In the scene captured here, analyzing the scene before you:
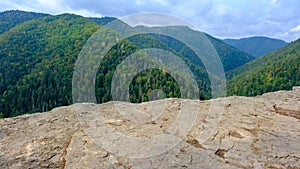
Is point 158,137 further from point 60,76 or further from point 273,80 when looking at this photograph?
point 273,80

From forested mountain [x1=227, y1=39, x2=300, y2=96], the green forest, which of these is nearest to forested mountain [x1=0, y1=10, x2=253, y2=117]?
the green forest

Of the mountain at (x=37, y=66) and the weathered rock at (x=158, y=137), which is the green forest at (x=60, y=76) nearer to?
the mountain at (x=37, y=66)

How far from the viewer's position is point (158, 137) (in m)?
6.56

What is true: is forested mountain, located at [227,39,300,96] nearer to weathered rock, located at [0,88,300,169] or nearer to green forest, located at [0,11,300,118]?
green forest, located at [0,11,300,118]

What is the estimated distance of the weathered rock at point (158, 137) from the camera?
551 cm

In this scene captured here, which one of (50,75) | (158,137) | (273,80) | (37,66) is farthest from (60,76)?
(158,137)

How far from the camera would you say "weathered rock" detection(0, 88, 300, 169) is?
18.1 feet

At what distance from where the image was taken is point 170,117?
8.20 meters

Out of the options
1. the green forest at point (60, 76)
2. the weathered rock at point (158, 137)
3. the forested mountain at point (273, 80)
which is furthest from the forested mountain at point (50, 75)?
the weathered rock at point (158, 137)

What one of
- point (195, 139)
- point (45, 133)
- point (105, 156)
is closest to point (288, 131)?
point (195, 139)

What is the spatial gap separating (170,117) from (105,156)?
10.3 feet

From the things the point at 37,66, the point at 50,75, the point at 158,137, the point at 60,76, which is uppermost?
the point at 37,66

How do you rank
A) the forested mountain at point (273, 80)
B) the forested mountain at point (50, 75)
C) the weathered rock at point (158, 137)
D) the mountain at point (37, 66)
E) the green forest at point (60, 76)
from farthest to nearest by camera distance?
the forested mountain at point (273, 80)
the mountain at point (37, 66)
the green forest at point (60, 76)
the forested mountain at point (50, 75)
the weathered rock at point (158, 137)

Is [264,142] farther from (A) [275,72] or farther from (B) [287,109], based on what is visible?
(A) [275,72]
